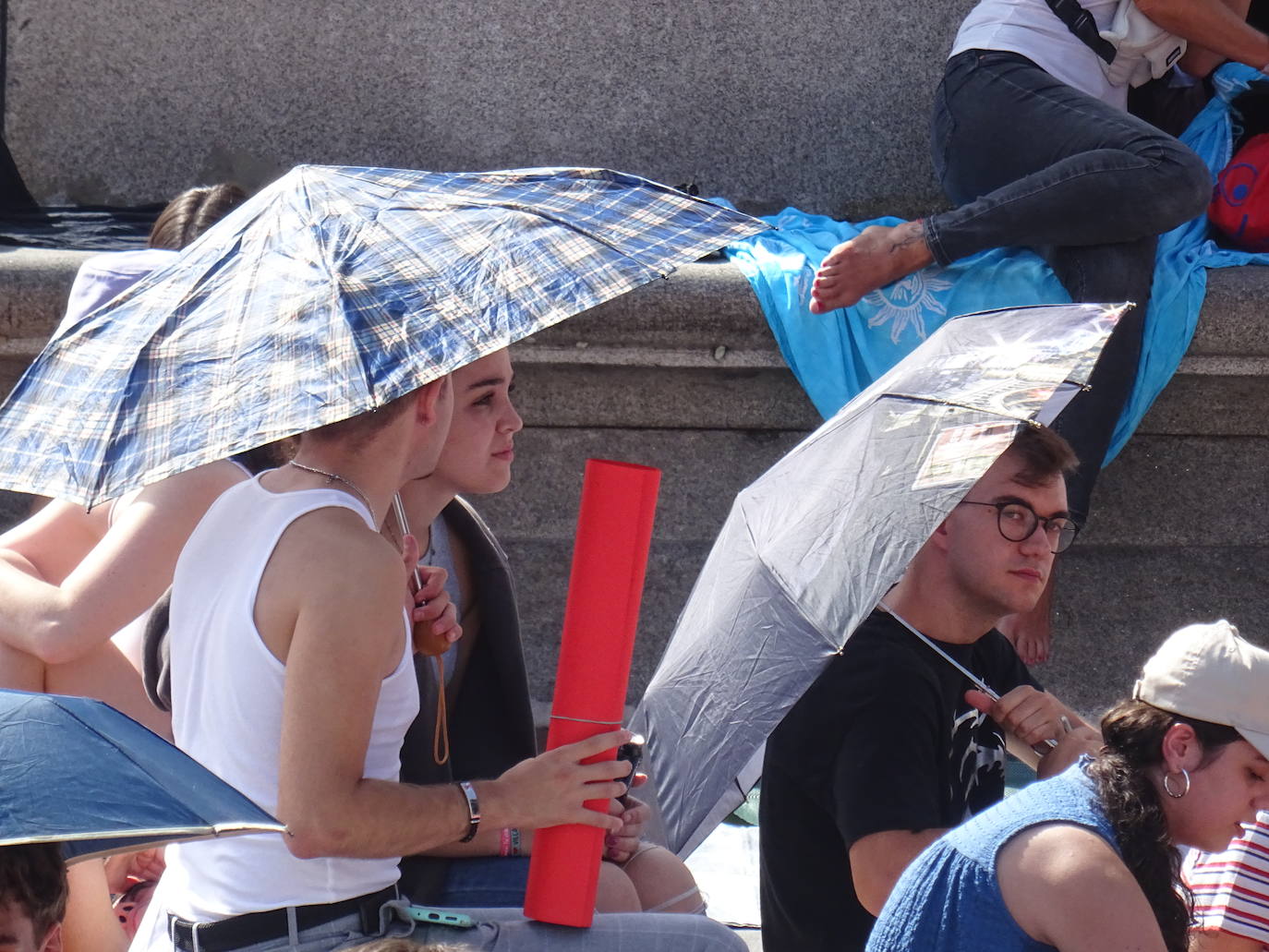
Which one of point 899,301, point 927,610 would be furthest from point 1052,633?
point 927,610

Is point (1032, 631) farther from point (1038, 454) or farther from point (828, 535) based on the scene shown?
point (828, 535)

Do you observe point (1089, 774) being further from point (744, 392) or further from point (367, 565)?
point (744, 392)

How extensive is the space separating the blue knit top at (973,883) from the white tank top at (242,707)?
2.29 ft

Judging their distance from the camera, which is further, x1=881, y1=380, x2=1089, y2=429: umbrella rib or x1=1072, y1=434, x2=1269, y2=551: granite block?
x1=1072, y1=434, x2=1269, y2=551: granite block

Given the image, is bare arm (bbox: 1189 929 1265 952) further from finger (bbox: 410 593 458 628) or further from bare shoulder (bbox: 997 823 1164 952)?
finger (bbox: 410 593 458 628)

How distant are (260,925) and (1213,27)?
11.4ft

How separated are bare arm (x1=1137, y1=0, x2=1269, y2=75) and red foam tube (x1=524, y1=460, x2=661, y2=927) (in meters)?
2.87

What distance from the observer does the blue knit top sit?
205 cm

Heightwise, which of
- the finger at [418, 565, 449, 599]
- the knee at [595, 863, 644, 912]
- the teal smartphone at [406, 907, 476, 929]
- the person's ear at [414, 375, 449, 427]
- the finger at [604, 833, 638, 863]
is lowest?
the knee at [595, 863, 644, 912]

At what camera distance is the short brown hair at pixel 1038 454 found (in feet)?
9.07

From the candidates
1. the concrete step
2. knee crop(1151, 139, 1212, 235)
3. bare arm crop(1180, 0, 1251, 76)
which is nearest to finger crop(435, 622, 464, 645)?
the concrete step

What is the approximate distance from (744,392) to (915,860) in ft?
7.54

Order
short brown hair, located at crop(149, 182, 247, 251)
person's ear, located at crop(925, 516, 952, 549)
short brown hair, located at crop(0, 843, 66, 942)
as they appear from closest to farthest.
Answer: short brown hair, located at crop(0, 843, 66, 942) → person's ear, located at crop(925, 516, 952, 549) → short brown hair, located at crop(149, 182, 247, 251)

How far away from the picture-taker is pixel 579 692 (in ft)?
6.45
